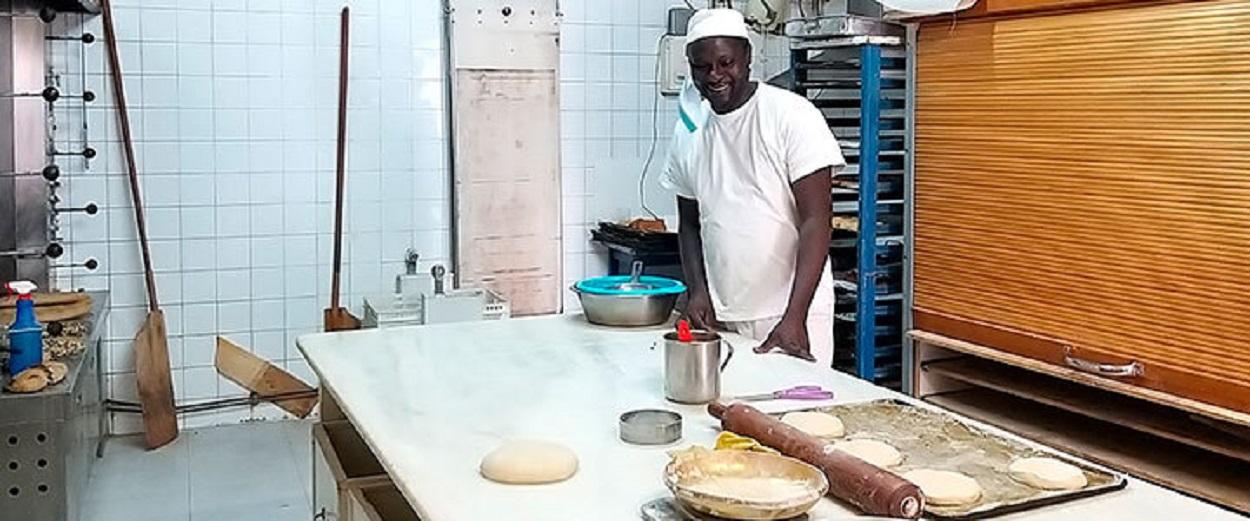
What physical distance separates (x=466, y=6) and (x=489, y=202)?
32.8 inches

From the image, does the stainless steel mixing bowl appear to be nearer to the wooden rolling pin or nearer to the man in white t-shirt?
the man in white t-shirt

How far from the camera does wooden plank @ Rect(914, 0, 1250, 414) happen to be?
258 centimetres

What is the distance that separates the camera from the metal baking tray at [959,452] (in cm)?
154

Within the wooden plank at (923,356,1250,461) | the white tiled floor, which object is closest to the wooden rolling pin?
the wooden plank at (923,356,1250,461)

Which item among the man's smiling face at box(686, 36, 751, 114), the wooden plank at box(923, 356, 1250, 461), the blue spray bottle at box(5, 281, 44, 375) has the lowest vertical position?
the wooden plank at box(923, 356, 1250, 461)

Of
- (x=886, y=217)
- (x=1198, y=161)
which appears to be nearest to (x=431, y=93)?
(x=886, y=217)

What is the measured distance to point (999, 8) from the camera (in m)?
3.14

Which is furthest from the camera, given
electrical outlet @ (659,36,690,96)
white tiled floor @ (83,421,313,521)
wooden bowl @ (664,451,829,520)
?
electrical outlet @ (659,36,690,96)

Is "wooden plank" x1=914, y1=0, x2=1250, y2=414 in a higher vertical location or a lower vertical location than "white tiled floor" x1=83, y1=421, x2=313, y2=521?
higher

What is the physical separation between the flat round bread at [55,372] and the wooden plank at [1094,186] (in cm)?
254

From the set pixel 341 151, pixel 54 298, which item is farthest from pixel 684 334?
pixel 341 151

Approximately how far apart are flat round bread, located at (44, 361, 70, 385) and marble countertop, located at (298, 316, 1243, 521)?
88 centimetres

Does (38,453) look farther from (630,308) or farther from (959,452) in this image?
(959,452)

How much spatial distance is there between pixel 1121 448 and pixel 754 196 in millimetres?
1184
